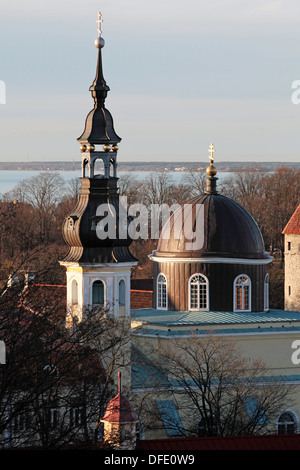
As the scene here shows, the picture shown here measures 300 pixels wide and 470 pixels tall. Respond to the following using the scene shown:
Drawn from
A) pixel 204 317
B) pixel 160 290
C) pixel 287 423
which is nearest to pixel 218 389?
pixel 287 423

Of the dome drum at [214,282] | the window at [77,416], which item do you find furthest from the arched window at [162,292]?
the window at [77,416]

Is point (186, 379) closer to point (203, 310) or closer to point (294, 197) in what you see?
point (203, 310)

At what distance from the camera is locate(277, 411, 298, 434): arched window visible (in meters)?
51.3

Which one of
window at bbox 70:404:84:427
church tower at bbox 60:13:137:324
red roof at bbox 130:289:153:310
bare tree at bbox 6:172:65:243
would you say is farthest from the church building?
bare tree at bbox 6:172:65:243

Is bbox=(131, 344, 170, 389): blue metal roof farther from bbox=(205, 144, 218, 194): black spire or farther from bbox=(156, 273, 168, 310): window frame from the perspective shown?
bbox=(205, 144, 218, 194): black spire

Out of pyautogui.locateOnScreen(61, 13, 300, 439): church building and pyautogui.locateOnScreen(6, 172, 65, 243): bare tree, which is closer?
pyautogui.locateOnScreen(61, 13, 300, 439): church building

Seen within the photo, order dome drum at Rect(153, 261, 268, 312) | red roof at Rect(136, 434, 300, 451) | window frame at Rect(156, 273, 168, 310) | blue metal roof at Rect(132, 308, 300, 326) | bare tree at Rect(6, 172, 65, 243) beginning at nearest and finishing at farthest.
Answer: red roof at Rect(136, 434, 300, 451)
blue metal roof at Rect(132, 308, 300, 326)
dome drum at Rect(153, 261, 268, 312)
window frame at Rect(156, 273, 168, 310)
bare tree at Rect(6, 172, 65, 243)

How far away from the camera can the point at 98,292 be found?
4962 cm

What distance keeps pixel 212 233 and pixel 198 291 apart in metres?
2.02

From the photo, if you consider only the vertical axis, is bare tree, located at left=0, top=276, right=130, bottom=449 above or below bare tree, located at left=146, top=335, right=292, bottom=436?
above

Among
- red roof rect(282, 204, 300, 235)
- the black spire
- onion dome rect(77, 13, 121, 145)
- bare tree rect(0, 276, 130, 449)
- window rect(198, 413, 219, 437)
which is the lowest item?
window rect(198, 413, 219, 437)

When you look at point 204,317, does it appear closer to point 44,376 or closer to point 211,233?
point 211,233

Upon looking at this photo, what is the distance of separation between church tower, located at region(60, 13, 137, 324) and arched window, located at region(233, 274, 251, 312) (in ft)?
16.7

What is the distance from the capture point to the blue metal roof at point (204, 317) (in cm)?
5234
